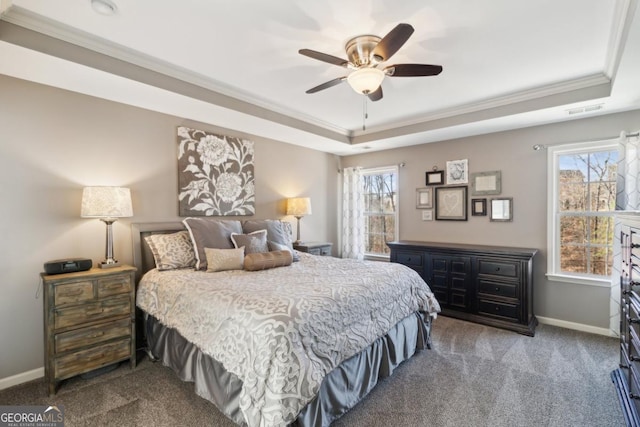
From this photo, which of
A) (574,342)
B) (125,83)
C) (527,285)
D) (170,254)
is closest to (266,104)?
(125,83)

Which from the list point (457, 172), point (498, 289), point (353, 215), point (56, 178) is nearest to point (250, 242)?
point (56, 178)

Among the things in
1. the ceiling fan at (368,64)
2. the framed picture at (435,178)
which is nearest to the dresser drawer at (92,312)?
the ceiling fan at (368,64)

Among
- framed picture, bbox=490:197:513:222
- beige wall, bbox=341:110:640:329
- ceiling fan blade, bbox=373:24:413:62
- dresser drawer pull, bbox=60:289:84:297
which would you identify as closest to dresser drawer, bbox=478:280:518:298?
beige wall, bbox=341:110:640:329

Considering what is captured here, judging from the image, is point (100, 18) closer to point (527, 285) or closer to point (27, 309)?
point (27, 309)

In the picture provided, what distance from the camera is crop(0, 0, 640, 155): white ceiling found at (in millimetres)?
1870

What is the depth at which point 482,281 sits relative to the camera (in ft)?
11.6

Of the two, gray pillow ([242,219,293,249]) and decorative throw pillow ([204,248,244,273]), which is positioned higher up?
gray pillow ([242,219,293,249])

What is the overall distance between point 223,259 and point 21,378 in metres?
1.74

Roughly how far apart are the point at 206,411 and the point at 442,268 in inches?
119

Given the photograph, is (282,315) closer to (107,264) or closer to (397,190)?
(107,264)

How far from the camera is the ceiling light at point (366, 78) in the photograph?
2053 millimetres

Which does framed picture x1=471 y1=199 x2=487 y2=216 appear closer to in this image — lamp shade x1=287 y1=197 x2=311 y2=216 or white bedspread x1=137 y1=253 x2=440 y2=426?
white bedspread x1=137 y1=253 x2=440 y2=426

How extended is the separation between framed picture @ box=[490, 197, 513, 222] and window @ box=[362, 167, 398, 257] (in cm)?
140

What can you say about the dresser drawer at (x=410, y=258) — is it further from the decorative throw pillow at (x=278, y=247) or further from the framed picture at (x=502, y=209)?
the decorative throw pillow at (x=278, y=247)
